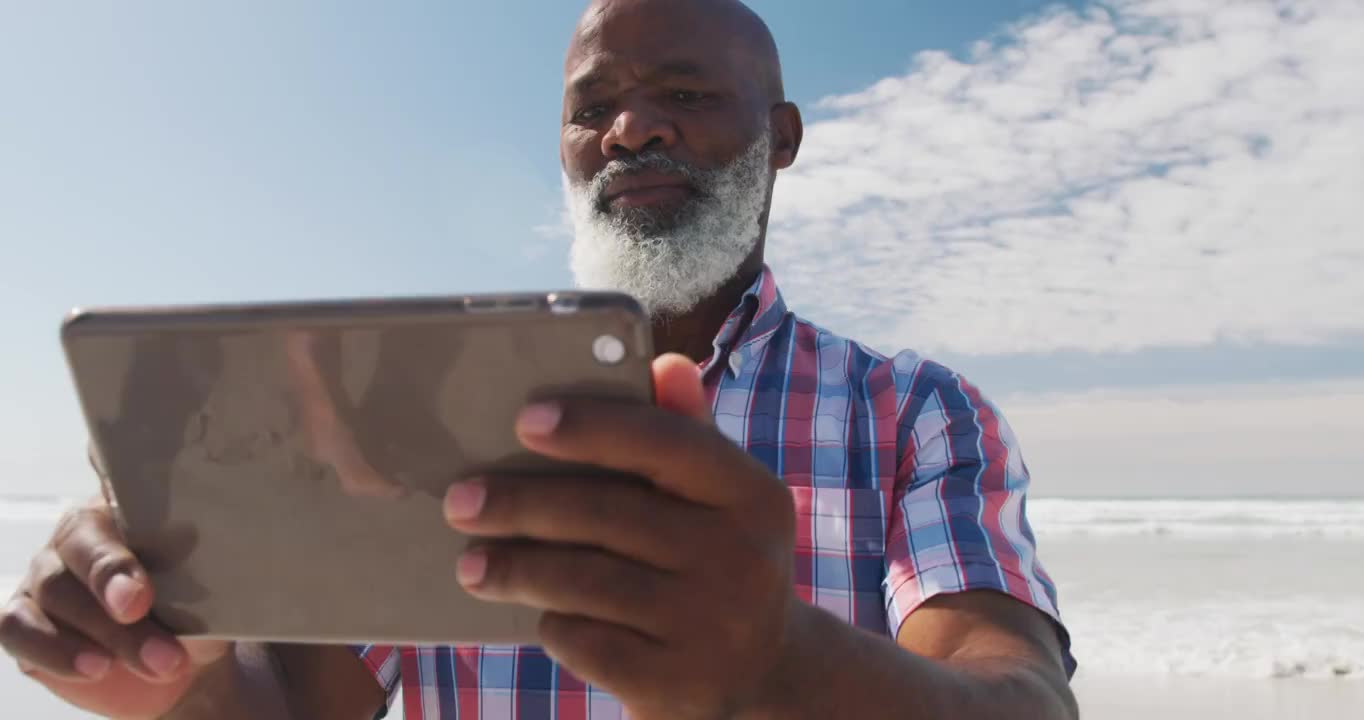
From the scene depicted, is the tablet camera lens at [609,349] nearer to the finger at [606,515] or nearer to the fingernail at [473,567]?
the finger at [606,515]

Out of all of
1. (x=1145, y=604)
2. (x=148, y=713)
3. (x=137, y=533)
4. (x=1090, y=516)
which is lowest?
(x=1090, y=516)

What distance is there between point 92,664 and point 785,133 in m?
2.10

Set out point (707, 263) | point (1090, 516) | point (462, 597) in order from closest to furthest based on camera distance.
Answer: point (462, 597), point (707, 263), point (1090, 516)

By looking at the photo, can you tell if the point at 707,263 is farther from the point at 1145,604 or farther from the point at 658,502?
the point at 1145,604

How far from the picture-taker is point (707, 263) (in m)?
2.26

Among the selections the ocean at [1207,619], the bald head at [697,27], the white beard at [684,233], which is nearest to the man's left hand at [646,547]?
the white beard at [684,233]

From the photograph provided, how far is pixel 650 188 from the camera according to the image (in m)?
2.28

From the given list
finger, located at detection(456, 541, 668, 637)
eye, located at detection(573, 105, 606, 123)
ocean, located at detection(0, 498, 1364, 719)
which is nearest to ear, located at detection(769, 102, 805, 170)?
eye, located at detection(573, 105, 606, 123)

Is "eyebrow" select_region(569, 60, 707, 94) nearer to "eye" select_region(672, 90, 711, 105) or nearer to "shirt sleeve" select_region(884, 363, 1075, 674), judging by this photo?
"eye" select_region(672, 90, 711, 105)

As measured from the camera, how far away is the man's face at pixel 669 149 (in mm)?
2254

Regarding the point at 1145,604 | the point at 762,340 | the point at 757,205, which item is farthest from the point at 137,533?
the point at 1145,604

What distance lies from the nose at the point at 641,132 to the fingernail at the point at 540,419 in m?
1.54

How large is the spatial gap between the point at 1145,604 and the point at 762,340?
25.2ft

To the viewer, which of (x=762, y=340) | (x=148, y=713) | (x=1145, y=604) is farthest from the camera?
(x=1145, y=604)
